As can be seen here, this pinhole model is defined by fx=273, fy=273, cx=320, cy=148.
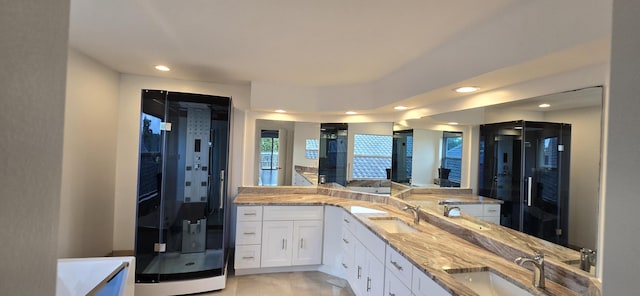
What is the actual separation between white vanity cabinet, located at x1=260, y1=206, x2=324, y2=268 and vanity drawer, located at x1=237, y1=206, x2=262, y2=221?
0.07 meters

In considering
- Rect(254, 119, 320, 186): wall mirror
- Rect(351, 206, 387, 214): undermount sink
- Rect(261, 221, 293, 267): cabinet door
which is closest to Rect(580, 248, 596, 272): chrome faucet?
Rect(351, 206, 387, 214): undermount sink

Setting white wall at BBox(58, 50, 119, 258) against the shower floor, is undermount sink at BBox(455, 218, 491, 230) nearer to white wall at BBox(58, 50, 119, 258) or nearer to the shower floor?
the shower floor

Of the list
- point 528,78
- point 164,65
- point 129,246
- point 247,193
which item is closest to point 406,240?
point 528,78

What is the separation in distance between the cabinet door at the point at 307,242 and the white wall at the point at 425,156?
1246 mm

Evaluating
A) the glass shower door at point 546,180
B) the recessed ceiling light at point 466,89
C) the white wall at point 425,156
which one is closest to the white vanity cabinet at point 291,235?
the white wall at point 425,156

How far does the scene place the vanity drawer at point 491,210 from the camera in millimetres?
1899

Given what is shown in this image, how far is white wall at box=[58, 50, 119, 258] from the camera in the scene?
254 centimetres

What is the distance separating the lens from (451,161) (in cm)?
245

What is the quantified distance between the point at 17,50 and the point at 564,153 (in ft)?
6.78

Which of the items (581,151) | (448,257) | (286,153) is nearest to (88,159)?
(286,153)

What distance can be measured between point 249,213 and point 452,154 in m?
2.17

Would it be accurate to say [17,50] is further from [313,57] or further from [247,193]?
[247,193]

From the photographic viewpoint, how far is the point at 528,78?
1.59m

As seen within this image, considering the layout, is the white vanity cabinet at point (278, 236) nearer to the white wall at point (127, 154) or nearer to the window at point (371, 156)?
the window at point (371, 156)
